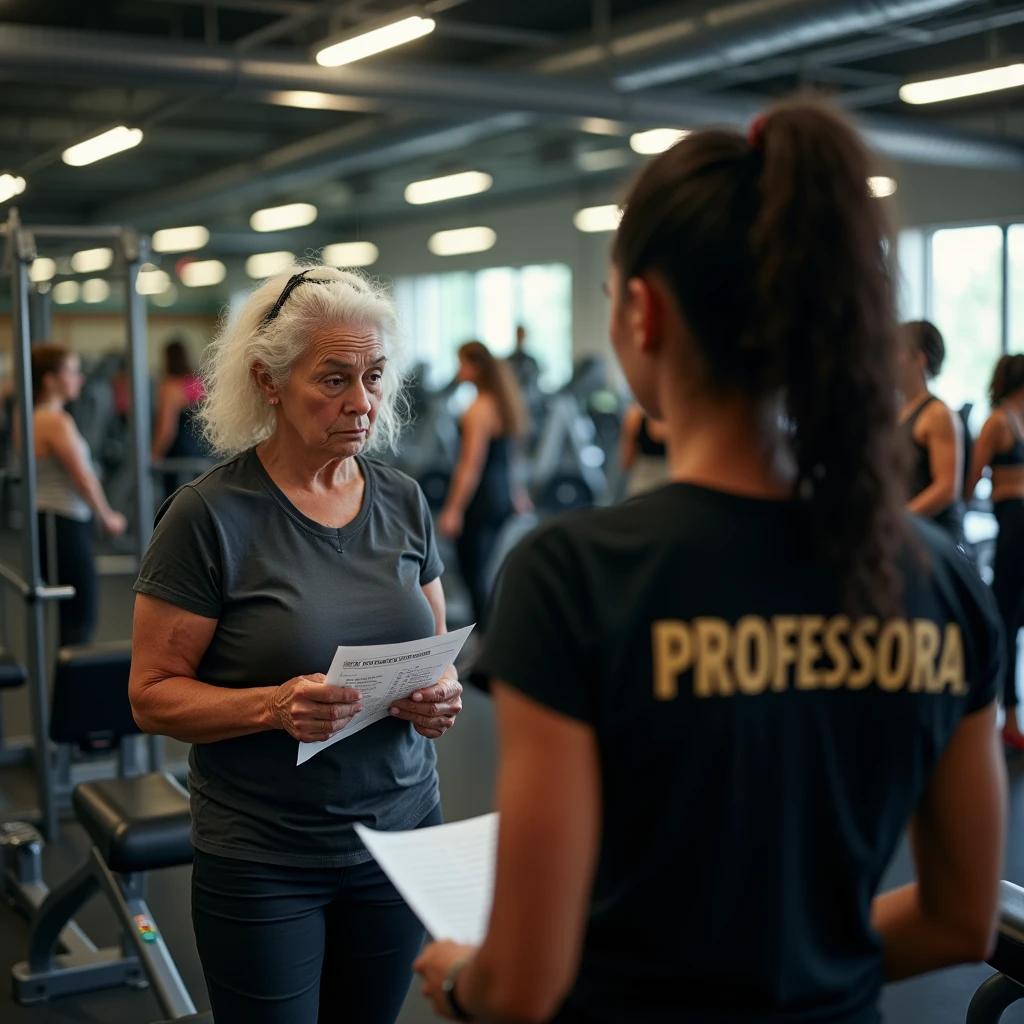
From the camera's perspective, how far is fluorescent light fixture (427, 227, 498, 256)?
1502 centimetres

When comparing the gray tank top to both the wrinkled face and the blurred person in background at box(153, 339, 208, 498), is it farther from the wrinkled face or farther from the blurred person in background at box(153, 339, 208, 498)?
the wrinkled face

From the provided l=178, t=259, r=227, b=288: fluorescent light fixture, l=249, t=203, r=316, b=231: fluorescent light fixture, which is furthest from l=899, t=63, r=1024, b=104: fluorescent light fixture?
l=178, t=259, r=227, b=288: fluorescent light fixture

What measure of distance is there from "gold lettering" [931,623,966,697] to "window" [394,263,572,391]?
40.3ft

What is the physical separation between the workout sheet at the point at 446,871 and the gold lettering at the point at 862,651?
0.29 m

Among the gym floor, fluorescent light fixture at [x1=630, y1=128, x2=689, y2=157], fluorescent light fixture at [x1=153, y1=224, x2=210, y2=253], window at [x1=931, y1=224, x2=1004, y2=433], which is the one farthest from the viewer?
fluorescent light fixture at [x1=153, y1=224, x2=210, y2=253]

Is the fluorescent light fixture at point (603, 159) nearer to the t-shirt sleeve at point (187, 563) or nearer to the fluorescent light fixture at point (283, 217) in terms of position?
the fluorescent light fixture at point (283, 217)

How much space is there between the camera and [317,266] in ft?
5.59

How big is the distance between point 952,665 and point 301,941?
0.94 meters

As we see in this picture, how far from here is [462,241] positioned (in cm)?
1542

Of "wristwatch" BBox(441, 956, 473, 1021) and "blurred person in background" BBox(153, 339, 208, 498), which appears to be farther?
"blurred person in background" BBox(153, 339, 208, 498)

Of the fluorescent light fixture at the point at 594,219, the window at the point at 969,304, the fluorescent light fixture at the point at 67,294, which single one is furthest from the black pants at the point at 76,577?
the fluorescent light fixture at the point at 67,294

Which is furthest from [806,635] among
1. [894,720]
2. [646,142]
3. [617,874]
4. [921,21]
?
[646,142]

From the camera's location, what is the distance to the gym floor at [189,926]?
2.67 m

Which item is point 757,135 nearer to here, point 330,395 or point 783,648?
point 783,648
